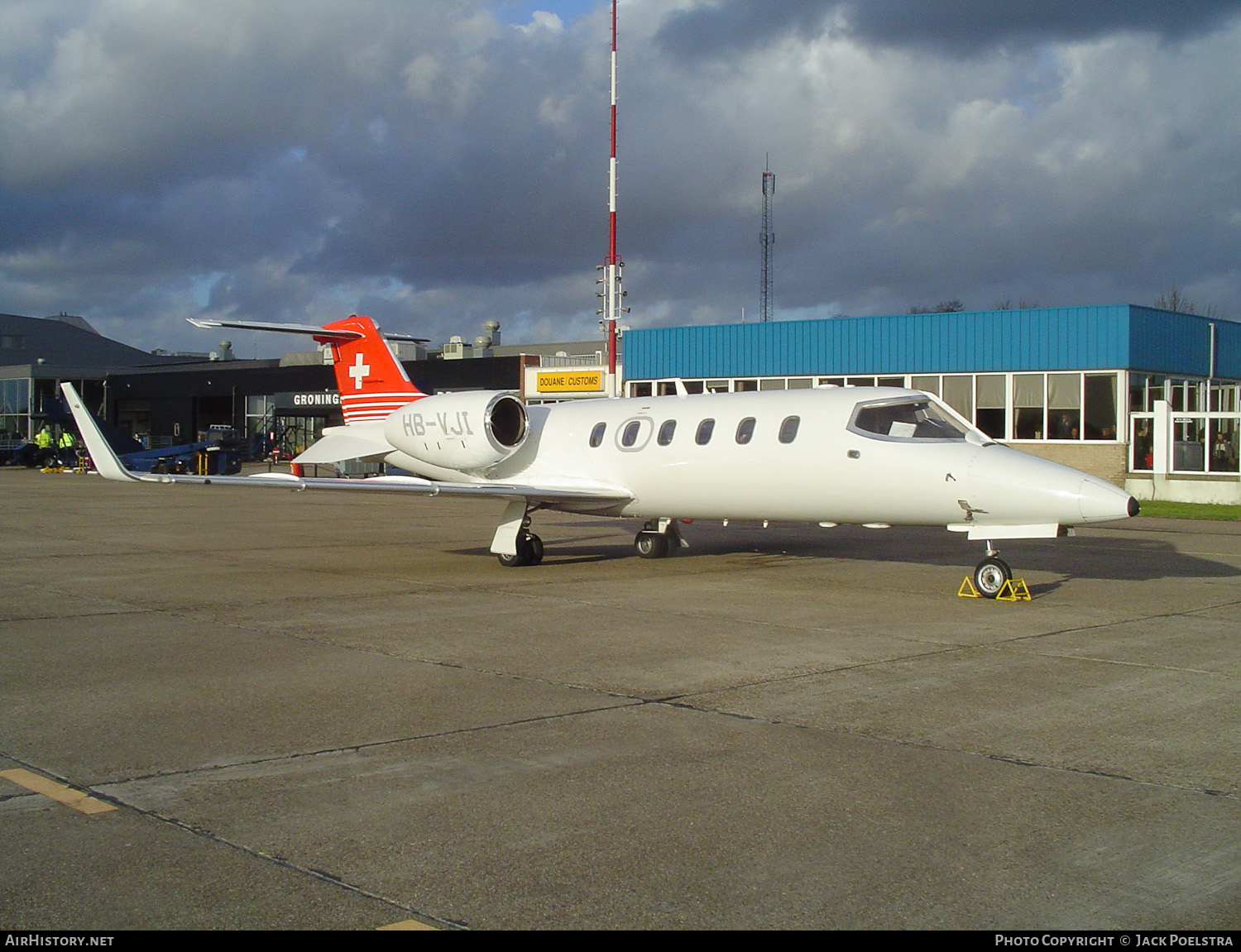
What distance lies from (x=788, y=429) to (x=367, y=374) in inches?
357

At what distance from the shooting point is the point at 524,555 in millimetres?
17062

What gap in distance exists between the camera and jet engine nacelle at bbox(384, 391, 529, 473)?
1803cm

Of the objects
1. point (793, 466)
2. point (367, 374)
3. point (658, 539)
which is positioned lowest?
point (658, 539)

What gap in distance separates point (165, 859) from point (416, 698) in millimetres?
3215

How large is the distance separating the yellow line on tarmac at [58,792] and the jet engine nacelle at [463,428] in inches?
476

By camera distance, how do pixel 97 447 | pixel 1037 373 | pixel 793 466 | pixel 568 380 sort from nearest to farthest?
pixel 793 466, pixel 97 447, pixel 1037 373, pixel 568 380

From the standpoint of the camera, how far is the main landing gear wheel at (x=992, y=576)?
13.2 m

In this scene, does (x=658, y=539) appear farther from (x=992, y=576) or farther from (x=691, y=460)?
(x=992, y=576)

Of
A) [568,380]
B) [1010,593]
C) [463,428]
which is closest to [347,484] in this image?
[463,428]

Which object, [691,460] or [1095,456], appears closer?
[691,460]

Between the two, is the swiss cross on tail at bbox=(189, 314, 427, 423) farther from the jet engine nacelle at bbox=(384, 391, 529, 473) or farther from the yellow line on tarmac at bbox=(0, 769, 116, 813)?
the yellow line on tarmac at bbox=(0, 769, 116, 813)

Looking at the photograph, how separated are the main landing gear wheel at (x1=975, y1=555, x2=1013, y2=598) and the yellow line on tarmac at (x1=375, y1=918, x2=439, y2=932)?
34.3 ft

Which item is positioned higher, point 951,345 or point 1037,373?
point 951,345
